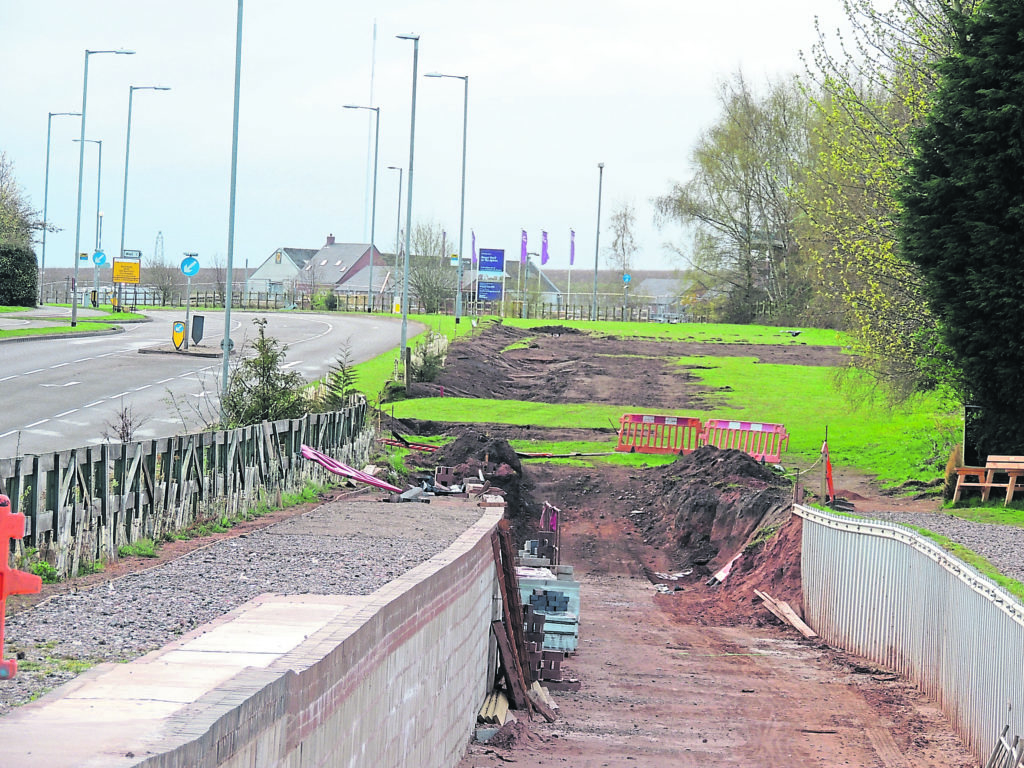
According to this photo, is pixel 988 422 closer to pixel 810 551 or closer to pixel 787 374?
pixel 810 551

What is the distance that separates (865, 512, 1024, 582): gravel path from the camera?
1505 centimetres

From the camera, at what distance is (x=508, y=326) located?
65188 millimetres

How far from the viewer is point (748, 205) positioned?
2810 inches

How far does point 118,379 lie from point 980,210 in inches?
862

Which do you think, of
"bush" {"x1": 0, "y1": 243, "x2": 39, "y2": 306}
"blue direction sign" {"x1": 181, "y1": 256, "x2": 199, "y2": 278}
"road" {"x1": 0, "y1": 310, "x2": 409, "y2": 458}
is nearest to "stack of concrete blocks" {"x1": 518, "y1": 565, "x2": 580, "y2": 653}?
"road" {"x1": 0, "y1": 310, "x2": 409, "y2": 458}

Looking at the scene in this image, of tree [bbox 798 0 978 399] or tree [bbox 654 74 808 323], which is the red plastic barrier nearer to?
tree [bbox 798 0 978 399]

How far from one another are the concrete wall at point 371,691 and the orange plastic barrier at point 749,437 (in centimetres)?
1836

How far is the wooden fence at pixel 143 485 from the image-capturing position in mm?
11281

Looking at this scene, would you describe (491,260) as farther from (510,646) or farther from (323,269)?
(323,269)

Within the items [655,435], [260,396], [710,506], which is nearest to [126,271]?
[655,435]

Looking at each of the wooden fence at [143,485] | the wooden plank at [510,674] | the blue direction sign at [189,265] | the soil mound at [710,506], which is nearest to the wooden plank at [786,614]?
the soil mound at [710,506]

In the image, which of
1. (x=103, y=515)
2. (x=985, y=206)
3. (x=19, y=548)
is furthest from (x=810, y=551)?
(x=19, y=548)

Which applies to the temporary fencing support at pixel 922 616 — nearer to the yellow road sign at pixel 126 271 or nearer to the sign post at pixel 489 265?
the sign post at pixel 489 265

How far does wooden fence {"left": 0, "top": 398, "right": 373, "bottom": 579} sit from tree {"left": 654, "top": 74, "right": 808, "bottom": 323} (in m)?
52.4
